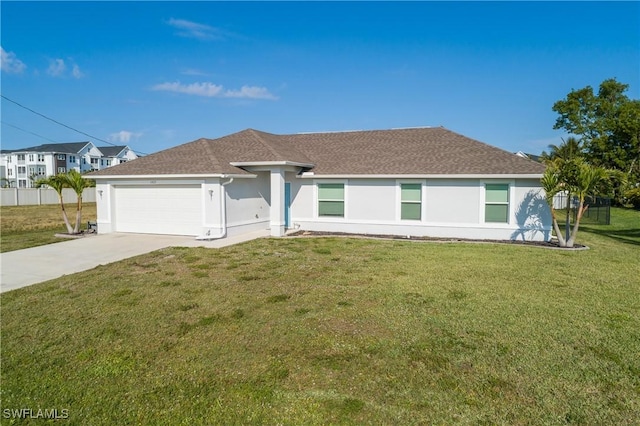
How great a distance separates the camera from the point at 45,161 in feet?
215

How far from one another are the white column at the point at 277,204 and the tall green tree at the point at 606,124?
31.1 meters

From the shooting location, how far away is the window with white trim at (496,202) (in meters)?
14.8

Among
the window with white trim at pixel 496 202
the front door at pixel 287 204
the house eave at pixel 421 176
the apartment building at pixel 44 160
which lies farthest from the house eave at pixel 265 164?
the apartment building at pixel 44 160

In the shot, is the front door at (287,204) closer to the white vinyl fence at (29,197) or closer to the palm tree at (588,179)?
the palm tree at (588,179)

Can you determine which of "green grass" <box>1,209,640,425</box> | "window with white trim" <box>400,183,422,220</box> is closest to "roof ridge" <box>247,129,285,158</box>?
"window with white trim" <box>400,183,422,220</box>

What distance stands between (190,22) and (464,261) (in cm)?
1656

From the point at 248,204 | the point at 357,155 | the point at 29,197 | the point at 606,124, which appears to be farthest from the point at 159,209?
the point at 606,124

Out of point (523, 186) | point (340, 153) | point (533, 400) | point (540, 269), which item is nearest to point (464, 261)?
point (540, 269)

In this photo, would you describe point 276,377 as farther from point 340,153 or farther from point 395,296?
point 340,153

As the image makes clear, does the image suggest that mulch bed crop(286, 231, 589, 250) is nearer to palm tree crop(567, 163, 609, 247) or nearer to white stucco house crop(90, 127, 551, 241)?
white stucco house crop(90, 127, 551, 241)

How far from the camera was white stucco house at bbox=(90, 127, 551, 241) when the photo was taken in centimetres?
1463

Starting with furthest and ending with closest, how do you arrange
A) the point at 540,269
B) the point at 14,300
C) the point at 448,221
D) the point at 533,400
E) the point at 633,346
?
1. the point at 448,221
2. the point at 540,269
3. the point at 14,300
4. the point at 633,346
5. the point at 533,400

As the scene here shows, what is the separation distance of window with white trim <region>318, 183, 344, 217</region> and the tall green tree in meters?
28.3

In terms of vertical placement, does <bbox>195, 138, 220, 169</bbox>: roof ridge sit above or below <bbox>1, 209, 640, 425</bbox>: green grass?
above
